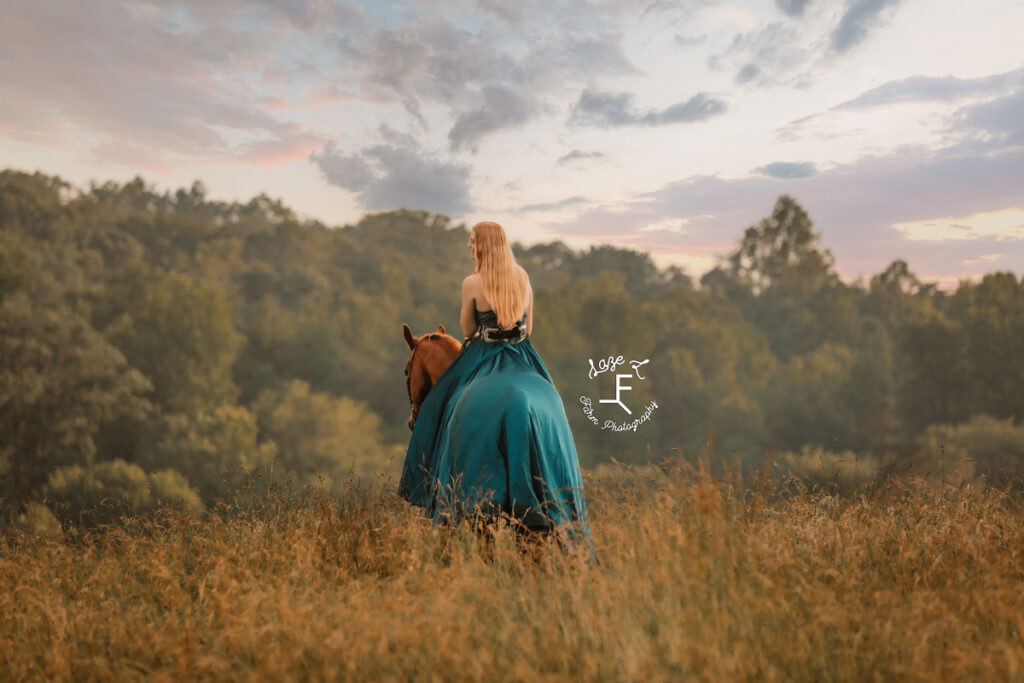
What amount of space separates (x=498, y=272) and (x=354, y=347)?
41.5 m

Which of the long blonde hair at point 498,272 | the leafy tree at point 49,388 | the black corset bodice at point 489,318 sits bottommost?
the leafy tree at point 49,388

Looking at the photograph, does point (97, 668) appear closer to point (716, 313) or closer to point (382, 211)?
point (716, 313)

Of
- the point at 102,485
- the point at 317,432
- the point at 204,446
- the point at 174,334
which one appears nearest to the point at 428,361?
the point at 102,485

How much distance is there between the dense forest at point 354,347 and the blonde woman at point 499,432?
22344 mm

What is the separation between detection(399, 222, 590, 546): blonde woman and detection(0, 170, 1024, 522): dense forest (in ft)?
73.3

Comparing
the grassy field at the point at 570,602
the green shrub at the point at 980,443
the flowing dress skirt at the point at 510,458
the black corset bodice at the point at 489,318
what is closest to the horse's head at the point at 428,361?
the black corset bodice at the point at 489,318

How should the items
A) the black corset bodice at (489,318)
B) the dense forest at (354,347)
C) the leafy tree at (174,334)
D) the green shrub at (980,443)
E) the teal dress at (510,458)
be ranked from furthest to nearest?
1. the leafy tree at (174,334)
2. the green shrub at (980,443)
3. the dense forest at (354,347)
4. the black corset bodice at (489,318)
5. the teal dress at (510,458)

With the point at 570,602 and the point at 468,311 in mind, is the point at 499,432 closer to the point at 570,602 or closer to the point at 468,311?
the point at 468,311

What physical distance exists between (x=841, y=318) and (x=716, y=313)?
781 cm

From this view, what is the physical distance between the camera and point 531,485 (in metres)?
4.57

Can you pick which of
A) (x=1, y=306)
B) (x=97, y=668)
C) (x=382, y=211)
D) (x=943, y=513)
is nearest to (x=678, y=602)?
(x=97, y=668)

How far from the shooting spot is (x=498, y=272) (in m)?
4.89

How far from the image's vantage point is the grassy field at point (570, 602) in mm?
2818

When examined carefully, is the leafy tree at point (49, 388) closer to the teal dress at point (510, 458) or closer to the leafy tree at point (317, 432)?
the leafy tree at point (317, 432)
